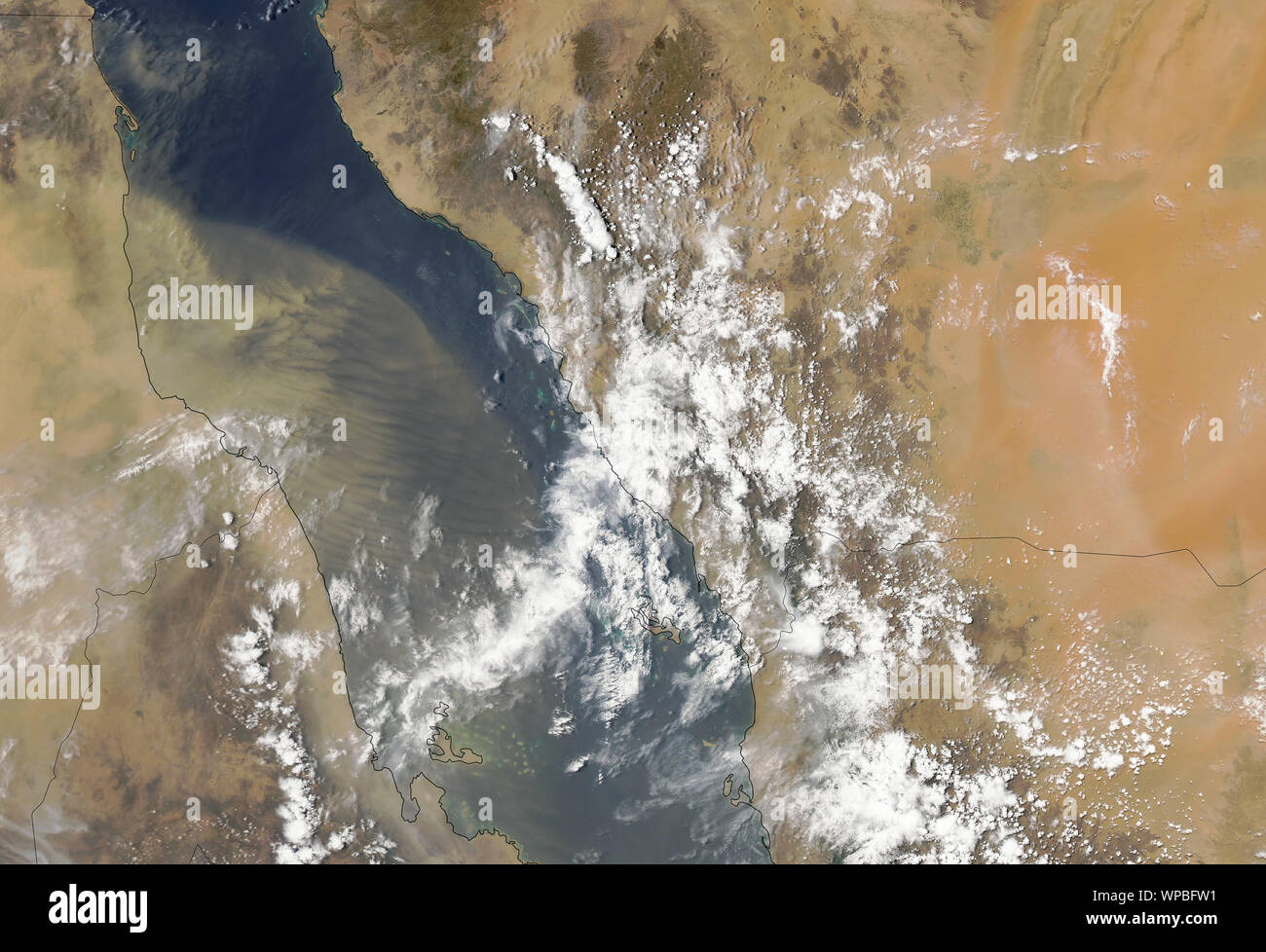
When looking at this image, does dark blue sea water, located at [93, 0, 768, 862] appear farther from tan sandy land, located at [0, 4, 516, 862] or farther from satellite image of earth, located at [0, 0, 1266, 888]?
tan sandy land, located at [0, 4, 516, 862]

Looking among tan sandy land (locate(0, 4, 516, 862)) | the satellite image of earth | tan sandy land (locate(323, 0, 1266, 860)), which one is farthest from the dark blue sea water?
tan sandy land (locate(323, 0, 1266, 860))

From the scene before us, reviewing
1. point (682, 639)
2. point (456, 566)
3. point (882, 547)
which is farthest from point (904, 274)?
point (456, 566)

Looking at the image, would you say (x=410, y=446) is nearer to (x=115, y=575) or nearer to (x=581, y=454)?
(x=581, y=454)

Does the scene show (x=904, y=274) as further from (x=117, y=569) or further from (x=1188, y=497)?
(x=117, y=569)

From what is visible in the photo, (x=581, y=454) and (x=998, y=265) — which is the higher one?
(x=998, y=265)

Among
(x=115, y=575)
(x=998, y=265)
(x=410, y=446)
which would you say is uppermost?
(x=998, y=265)

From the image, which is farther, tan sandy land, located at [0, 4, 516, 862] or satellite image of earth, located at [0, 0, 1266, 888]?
tan sandy land, located at [0, 4, 516, 862]

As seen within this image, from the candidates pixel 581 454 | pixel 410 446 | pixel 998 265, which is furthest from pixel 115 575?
pixel 998 265
